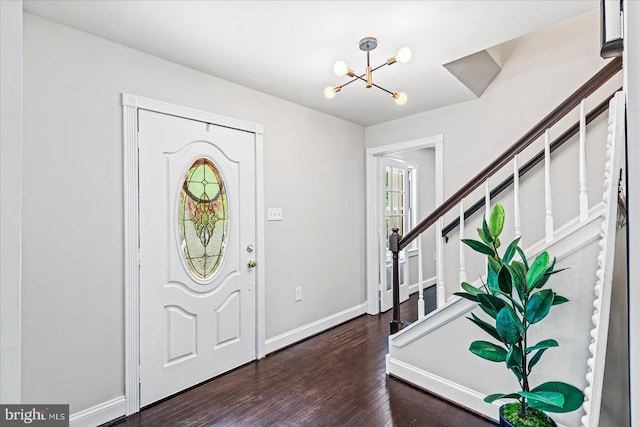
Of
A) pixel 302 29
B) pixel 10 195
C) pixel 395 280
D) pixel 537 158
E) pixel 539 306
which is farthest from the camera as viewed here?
pixel 395 280

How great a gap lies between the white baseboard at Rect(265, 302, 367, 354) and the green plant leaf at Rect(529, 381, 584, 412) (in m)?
2.09

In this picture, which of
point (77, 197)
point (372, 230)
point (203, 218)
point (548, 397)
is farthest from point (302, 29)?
point (372, 230)

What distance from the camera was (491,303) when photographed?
1708mm

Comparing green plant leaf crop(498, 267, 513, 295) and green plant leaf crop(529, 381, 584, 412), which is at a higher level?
green plant leaf crop(498, 267, 513, 295)

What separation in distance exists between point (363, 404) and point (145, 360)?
152 centimetres

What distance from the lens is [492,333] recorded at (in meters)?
1.72

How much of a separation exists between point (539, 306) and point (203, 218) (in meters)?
2.26

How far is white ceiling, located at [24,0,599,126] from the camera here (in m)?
1.75

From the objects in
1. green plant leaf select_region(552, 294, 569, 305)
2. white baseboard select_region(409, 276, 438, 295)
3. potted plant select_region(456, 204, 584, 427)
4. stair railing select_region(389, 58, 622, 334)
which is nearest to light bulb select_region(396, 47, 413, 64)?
stair railing select_region(389, 58, 622, 334)

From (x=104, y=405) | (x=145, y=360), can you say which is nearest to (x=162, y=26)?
(x=145, y=360)

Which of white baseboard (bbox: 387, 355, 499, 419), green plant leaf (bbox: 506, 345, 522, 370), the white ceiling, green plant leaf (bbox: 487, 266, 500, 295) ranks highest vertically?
the white ceiling

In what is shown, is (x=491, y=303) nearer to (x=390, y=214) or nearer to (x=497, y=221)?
(x=497, y=221)

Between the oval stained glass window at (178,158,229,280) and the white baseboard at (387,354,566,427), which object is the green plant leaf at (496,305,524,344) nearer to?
the white baseboard at (387,354,566,427)

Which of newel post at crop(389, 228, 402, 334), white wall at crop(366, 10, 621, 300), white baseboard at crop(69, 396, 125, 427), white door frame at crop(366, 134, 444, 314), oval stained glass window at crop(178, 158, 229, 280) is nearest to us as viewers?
white baseboard at crop(69, 396, 125, 427)
